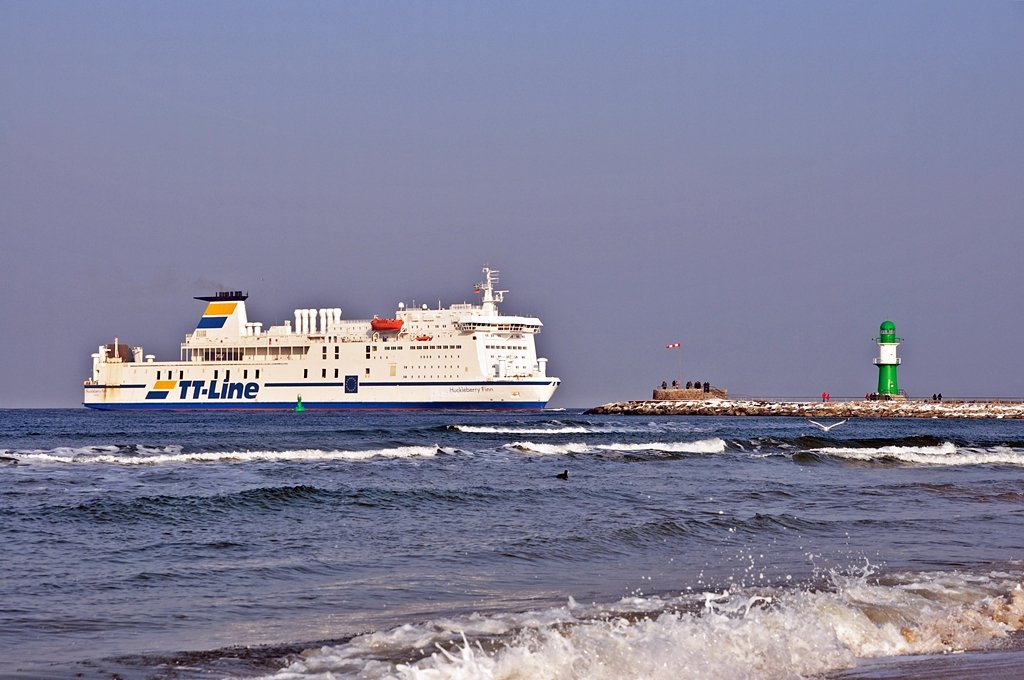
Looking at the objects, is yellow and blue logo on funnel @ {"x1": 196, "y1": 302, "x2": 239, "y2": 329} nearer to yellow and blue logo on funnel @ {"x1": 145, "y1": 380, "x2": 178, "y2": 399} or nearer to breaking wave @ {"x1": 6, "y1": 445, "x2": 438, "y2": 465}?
yellow and blue logo on funnel @ {"x1": 145, "y1": 380, "x2": 178, "y2": 399}

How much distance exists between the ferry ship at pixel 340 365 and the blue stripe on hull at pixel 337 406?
65 millimetres

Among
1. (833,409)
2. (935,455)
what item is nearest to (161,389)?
(833,409)

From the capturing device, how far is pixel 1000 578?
9.31 metres

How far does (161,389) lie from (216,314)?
6182 millimetres

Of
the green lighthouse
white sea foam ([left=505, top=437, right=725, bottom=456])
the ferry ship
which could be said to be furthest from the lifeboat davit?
white sea foam ([left=505, top=437, right=725, bottom=456])

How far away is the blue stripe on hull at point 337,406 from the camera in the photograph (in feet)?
218

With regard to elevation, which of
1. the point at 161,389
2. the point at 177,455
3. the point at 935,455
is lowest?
the point at 935,455

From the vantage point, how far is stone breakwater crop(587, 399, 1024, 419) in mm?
57062

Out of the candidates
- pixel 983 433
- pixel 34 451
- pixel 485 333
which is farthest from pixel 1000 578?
pixel 485 333

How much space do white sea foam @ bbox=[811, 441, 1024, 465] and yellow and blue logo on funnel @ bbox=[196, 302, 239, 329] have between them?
54456 millimetres

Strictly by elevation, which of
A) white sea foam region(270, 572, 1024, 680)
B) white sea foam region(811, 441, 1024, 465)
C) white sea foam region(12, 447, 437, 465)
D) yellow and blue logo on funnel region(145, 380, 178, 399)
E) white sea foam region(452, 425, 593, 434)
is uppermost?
yellow and blue logo on funnel region(145, 380, 178, 399)

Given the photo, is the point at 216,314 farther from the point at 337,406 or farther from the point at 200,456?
the point at 200,456

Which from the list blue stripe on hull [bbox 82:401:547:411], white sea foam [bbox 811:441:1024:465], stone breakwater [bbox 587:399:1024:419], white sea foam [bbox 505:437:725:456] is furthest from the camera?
blue stripe on hull [bbox 82:401:547:411]

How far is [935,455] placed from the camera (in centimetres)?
2714
